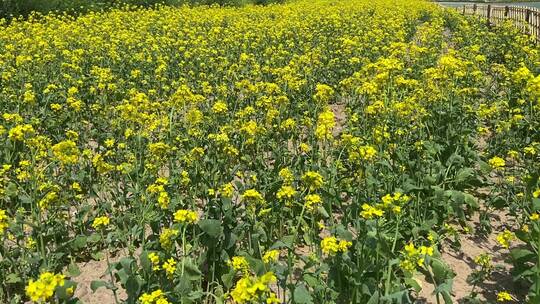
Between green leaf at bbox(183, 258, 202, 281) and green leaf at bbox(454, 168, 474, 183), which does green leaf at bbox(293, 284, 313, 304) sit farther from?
green leaf at bbox(454, 168, 474, 183)

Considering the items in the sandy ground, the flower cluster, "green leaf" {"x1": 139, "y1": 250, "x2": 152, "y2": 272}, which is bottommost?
the sandy ground

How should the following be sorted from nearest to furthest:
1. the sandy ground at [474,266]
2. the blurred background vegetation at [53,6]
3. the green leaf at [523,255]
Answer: the green leaf at [523,255] < the sandy ground at [474,266] < the blurred background vegetation at [53,6]

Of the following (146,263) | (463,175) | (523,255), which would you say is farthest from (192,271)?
(463,175)

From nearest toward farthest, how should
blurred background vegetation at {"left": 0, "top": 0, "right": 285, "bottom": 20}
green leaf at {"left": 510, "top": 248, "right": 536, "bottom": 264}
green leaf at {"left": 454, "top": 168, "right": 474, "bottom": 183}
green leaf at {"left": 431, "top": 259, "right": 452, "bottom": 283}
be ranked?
green leaf at {"left": 431, "top": 259, "right": 452, "bottom": 283}
green leaf at {"left": 510, "top": 248, "right": 536, "bottom": 264}
green leaf at {"left": 454, "top": 168, "right": 474, "bottom": 183}
blurred background vegetation at {"left": 0, "top": 0, "right": 285, "bottom": 20}

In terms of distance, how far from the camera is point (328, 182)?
4789 mm

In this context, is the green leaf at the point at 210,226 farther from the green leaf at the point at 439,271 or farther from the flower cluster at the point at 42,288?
the green leaf at the point at 439,271

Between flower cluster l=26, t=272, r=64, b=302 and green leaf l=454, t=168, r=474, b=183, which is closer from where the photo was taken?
flower cluster l=26, t=272, r=64, b=302

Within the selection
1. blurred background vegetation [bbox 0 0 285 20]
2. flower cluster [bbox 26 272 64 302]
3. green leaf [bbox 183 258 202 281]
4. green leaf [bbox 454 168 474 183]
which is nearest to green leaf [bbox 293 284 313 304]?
green leaf [bbox 183 258 202 281]

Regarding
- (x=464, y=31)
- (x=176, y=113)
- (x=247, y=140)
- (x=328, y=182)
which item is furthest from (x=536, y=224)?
(x=464, y=31)

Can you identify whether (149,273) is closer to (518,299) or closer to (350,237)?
(350,237)

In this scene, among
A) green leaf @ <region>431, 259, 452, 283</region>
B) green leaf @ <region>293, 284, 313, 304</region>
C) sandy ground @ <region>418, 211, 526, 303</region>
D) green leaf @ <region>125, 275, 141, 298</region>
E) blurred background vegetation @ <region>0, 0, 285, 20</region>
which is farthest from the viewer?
blurred background vegetation @ <region>0, 0, 285, 20</region>

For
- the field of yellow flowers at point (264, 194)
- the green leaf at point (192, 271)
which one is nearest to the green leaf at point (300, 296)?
the field of yellow flowers at point (264, 194)

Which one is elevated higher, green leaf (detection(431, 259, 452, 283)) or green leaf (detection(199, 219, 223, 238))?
green leaf (detection(199, 219, 223, 238))

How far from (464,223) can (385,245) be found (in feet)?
7.09
